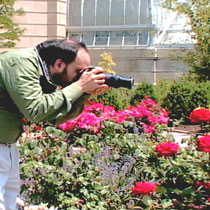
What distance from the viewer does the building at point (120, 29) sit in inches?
954

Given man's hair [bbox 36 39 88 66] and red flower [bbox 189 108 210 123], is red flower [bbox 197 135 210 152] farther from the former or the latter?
man's hair [bbox 36 39 88 66]

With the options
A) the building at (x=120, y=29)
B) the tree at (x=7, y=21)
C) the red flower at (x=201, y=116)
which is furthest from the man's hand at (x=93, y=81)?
the building at (x=120, y=29)

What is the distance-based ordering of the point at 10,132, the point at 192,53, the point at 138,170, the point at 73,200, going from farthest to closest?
the point at 192,53 < the point at 138,170 < the point at 73,200 < the point at 10,132

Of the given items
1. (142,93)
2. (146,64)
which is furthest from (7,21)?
(142,93)

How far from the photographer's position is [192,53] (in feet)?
63.0

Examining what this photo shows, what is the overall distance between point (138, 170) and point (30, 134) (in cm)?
218

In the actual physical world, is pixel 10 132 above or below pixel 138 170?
above

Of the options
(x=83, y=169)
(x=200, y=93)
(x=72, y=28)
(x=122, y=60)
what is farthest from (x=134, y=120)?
(x=72, y=28)

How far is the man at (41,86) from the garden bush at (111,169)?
0.76 meters

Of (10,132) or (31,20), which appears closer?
(10,132)

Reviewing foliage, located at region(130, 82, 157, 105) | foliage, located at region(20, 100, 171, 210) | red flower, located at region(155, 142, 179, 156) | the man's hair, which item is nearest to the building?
foliage, located at region(130, 82, 157, 105)

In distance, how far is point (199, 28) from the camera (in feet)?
58.1

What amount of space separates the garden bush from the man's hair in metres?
0.91

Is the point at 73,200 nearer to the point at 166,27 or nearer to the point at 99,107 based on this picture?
the point at 99,107
